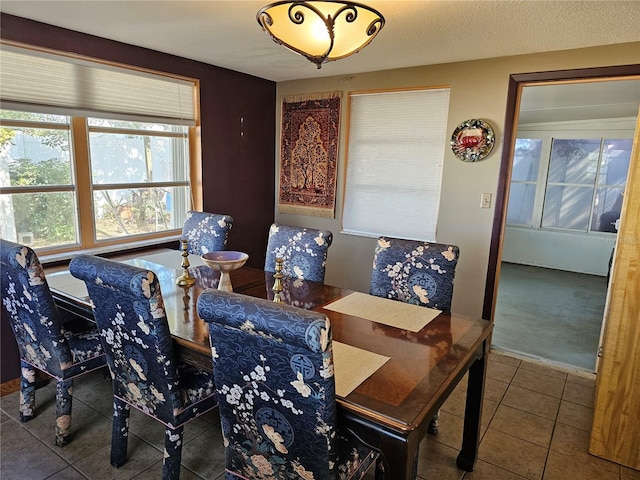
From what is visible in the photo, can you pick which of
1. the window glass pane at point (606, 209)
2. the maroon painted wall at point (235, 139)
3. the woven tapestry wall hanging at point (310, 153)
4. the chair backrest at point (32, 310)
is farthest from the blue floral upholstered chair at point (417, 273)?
the window glass pane at point (606, 209)

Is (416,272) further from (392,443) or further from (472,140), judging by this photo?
(472,140)

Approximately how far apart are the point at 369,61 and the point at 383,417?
271cm

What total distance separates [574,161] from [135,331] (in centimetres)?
619

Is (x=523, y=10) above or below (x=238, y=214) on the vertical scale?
above

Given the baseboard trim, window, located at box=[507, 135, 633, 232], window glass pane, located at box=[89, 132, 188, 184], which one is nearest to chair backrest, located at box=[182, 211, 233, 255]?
window glass pane, located at box=[89, 132, 188, 184]

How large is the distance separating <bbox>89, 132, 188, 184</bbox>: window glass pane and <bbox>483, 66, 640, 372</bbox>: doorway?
2544 mm

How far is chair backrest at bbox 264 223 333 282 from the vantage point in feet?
8.17

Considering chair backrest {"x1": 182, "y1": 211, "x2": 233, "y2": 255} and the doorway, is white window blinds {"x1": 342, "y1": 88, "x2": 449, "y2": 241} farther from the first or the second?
chair backrest {"x1": 182, "y1": 211, "x2": 233, "y2": 255}

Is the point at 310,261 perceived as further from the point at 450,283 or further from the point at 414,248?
the point at 450,283

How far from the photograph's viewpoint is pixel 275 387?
115 cm

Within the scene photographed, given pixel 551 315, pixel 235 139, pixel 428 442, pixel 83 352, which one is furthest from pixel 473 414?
pixel 235 139

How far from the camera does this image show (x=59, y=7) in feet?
7.18

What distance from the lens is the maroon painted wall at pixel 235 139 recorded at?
3.12 m

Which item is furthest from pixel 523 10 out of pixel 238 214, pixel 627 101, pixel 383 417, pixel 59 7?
pixel 627 101
